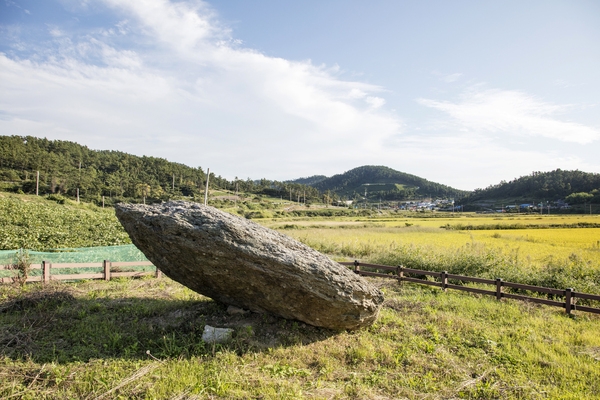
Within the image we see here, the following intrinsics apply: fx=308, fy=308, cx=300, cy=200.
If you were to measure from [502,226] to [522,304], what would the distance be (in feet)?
126

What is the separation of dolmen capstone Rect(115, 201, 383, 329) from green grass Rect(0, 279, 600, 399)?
28.9 inches

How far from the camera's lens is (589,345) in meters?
7.89

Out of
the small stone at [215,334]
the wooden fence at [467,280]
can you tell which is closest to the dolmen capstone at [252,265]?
the small stone at [215,334]

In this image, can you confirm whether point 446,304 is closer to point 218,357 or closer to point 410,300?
point 410,300

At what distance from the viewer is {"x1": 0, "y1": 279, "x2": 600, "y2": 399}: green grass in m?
5.50

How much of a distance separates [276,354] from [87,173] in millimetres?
94812

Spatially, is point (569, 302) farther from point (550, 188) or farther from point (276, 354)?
point (550, 188)

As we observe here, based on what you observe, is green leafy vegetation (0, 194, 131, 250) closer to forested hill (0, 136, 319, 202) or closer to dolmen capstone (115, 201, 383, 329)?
dolmen capstone (115, 201, 383, 329)

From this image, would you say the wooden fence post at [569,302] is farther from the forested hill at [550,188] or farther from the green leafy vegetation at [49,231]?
the forested hill at [550,188]

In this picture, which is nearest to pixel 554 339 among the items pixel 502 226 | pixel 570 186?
pixel 502 226

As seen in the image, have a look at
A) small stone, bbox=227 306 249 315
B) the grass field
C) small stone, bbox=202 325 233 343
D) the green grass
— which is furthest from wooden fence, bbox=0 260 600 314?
small stone, bbox=202 325 233 343

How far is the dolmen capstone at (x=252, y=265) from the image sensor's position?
7.18 metres

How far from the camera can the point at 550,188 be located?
10294 cm

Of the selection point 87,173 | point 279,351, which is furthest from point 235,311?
point 87,173
